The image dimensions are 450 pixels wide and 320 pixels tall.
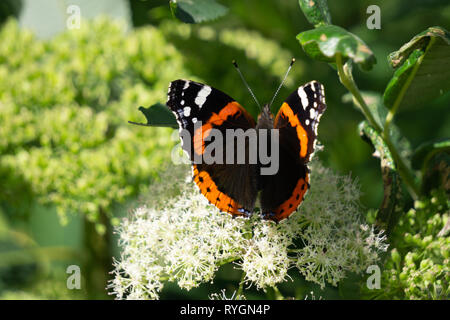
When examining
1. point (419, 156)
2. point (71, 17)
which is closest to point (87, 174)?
point (71, 17)

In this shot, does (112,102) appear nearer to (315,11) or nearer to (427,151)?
(315,11)

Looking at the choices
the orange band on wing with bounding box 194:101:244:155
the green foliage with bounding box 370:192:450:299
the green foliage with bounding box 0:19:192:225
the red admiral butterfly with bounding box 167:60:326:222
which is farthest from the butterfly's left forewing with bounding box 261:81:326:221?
the green foliage with bounding box 0:19:192:225

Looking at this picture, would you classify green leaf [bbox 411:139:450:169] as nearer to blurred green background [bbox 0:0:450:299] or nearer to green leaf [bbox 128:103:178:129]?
blurred green background [bbox 0:0:450:299]

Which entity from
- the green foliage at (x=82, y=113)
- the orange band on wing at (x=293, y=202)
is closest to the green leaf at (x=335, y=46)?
the orange band on wing at (x=293, y=202)

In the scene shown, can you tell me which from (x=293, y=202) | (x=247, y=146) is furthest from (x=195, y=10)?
(x=293, y=202)
